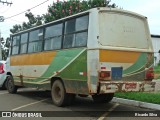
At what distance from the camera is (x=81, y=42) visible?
993 centimetres

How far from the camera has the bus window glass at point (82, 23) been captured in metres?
9.87

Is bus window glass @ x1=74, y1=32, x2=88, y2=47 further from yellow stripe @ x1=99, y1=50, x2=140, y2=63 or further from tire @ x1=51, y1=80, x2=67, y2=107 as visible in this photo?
tire @ x1=51, y1=80, x2=67, y2=107

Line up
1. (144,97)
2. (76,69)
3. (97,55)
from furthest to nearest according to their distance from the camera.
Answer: (144,97) < (76,69) < (97,55)

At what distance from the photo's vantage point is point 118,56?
31.5ft

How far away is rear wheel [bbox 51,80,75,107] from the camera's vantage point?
35.2 feet

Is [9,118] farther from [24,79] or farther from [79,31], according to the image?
[24,79]

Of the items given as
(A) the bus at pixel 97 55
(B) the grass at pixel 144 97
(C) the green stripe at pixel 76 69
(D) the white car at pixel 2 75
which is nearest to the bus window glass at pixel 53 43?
(A) the bus at pixel 97 55

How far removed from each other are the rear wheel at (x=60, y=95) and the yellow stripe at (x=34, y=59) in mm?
989

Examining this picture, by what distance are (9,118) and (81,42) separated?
3058 mm

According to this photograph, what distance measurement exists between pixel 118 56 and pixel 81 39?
4.13ft

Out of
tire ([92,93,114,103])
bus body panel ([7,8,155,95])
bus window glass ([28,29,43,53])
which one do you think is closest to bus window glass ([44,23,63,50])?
bus body panel ([7,8,155,95])

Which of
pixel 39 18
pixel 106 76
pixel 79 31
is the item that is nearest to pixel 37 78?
pixel 79 31

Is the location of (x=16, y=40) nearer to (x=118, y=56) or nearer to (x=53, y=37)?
(x=53, y=37)

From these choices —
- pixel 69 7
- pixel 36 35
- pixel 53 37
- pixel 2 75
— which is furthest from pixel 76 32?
pixel 69 7
